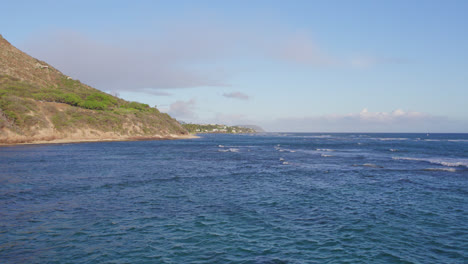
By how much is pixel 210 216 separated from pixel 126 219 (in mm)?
5678

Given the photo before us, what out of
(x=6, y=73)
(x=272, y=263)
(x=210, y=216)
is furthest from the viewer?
(x=6, y=73)

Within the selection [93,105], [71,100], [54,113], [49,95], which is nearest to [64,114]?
[54,113]

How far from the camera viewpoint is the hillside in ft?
304

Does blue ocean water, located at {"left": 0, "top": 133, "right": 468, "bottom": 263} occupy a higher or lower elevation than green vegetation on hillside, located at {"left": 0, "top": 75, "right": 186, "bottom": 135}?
lower

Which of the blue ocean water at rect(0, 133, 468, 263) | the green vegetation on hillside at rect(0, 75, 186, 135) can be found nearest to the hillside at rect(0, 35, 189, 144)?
A: the green vegetation on hillside at rect(0, 75, 186, 135)

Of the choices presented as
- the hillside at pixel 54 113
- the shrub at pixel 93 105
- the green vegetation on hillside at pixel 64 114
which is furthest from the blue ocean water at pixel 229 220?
the shrub at pixel 93 105

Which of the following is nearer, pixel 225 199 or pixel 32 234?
pixel 32 234

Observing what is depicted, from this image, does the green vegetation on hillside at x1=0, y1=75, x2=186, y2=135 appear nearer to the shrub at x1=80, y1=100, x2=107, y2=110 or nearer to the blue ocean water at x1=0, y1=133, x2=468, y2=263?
Answer: the shrub at x1=80, y1=100, x2=107, y2=110

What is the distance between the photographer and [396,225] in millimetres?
19453

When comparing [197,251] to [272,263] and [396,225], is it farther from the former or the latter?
[396,225]

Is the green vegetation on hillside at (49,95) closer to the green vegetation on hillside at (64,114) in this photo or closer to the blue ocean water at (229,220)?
the green vegetation on hillside at (64,114)

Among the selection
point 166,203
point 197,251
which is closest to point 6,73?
point 166,203

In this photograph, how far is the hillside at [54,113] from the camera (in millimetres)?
92625

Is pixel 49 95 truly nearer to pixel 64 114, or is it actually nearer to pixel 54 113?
pixel 64 114
